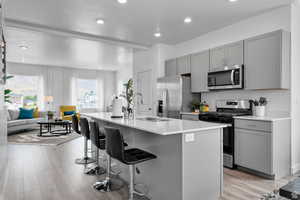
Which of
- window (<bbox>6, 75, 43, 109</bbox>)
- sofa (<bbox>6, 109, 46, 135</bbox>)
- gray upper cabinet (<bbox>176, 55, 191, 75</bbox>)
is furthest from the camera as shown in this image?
window (<bbox>6, 75, 43, 109</bbox>)

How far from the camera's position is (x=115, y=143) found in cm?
211

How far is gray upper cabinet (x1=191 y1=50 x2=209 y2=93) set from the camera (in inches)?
174

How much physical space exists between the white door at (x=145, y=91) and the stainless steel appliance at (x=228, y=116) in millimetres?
2148

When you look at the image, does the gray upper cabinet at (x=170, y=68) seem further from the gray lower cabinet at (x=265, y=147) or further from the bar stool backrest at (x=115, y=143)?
the bar stool backrest at (x=115, y=143)

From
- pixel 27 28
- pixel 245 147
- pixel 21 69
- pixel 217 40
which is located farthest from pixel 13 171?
pixel 21 69

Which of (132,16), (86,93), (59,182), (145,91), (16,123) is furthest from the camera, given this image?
(86,93)

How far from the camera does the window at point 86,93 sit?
1031cm

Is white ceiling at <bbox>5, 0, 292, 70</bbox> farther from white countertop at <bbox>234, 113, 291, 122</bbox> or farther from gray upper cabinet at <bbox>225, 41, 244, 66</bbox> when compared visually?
white countertop at <bbox>234, 113, 291, 122</bbox>

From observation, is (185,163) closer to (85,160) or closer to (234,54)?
(85,160)

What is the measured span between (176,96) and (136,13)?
2112 mm

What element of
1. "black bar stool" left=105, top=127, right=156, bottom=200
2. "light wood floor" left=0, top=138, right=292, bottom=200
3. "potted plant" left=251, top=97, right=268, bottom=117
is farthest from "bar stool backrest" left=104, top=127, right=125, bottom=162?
"potted plant" left=251, top=97, right=268, bottom=117

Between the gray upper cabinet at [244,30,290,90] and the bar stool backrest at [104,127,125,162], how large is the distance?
267 cm

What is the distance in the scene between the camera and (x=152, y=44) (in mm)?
5734

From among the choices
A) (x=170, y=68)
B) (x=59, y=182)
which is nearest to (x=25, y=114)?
(x=59, y=182)
